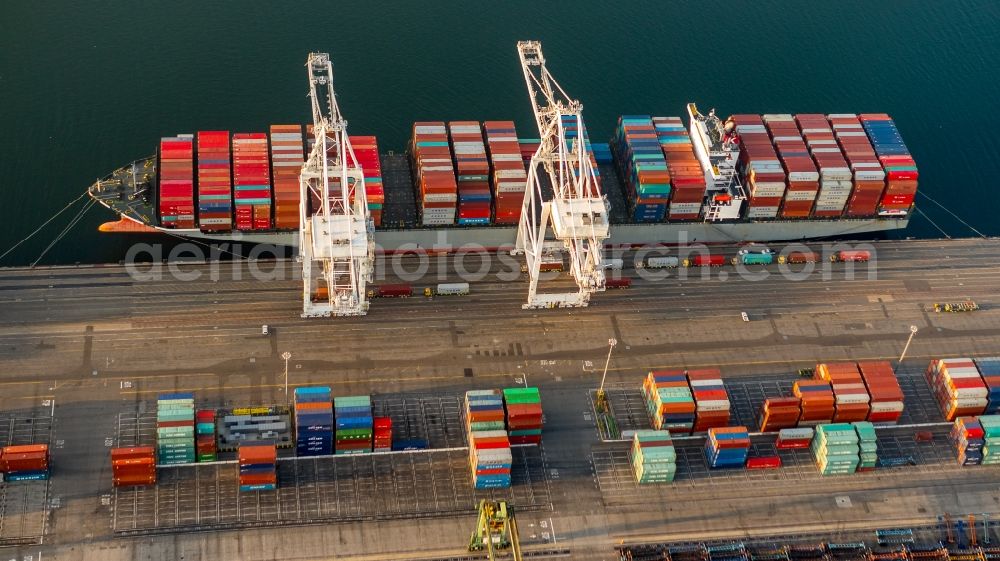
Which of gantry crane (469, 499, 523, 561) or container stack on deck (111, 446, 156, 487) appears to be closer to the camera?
gantry crane (469, 499, 523, 561)

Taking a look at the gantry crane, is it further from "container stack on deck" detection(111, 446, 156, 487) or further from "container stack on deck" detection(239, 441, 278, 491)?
"container stack on deck" detection(111, 446, 156, 487)

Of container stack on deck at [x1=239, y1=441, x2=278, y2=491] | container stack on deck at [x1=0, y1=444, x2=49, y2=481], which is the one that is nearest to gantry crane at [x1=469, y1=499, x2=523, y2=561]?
container stack on deck at [x1=239, y1=441, x2=278, y2=491]

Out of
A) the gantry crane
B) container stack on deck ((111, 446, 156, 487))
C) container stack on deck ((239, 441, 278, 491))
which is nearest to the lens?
the gantry crane

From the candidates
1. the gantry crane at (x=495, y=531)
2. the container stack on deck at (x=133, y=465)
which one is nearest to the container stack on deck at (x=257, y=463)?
the container stack on deck at (x=133, y=465)

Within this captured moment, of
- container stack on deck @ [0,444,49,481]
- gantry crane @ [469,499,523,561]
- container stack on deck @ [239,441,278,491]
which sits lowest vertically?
gantry crane @ [469,499,523,561]

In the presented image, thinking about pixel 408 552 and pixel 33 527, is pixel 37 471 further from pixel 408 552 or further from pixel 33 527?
pixel 408 552

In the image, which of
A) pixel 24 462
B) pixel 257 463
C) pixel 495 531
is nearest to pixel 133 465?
pixel 24 462
